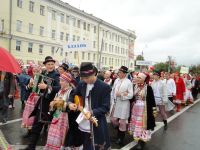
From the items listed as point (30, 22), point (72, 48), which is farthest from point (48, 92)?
point (30, 22)

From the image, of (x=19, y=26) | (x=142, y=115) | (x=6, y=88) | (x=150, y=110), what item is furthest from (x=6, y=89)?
(x=19, y=26)

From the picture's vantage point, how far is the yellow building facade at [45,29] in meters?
39.9

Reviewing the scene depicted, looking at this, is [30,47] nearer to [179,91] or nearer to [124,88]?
[179,91]

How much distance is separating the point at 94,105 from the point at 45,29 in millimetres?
44843

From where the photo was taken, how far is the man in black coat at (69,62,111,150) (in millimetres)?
4082

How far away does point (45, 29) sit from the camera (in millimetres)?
47562

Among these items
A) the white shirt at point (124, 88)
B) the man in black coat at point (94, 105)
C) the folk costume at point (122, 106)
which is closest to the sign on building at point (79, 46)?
the white shirt at point (124, 88)

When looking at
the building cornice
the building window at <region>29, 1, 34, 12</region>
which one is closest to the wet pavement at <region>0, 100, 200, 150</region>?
the building window at <region>29, 1, 34, 12</region>

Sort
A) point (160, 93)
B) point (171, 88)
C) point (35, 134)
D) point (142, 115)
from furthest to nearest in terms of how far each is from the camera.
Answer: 1. point (171, 88)
2. point (160, 93)
3. point (142, 115)
4. point (35, 134)

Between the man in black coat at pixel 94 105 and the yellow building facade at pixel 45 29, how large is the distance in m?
25.4

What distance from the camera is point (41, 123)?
19.5 ft

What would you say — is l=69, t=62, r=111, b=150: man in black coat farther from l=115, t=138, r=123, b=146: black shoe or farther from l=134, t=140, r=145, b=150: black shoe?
l=115, t=138, r=123, b=146: black shoe

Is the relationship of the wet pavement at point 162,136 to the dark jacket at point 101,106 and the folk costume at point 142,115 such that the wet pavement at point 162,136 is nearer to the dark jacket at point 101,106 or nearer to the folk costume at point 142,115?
the folk costume at point 142,115

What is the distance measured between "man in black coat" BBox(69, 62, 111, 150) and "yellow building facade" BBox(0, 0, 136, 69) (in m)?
25.4
